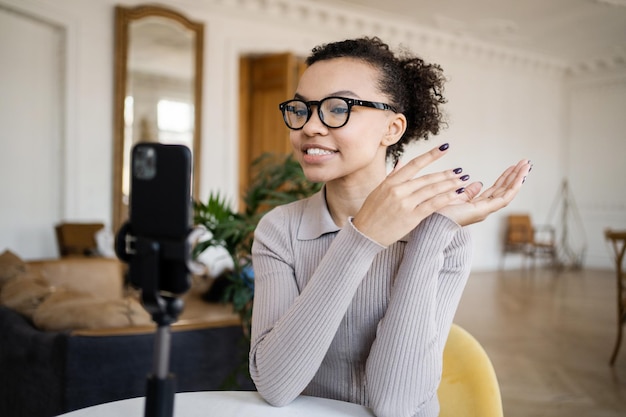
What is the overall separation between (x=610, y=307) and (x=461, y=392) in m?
6.11

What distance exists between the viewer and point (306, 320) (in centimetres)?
100

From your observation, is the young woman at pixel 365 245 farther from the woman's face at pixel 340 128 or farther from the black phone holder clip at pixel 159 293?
the black phone holder clip at pixel 159 293

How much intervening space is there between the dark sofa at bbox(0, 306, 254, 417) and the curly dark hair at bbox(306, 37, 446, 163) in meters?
1.20

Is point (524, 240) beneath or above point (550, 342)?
above

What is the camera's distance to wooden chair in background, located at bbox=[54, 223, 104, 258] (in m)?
5.41

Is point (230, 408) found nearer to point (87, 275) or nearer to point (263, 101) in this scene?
point (87, 275)

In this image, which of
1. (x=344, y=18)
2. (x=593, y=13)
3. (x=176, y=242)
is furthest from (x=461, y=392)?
(x=593, y=13)

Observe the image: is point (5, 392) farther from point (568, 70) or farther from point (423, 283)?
point (568, 70)

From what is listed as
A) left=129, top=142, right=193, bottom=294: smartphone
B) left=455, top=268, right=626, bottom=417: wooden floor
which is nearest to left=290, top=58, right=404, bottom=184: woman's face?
left=129, top=142, right=193, bottom=294: smartphone

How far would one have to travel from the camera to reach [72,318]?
208cm

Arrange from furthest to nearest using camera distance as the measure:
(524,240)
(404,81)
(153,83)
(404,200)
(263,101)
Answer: (524,240) < (263,101) < (153,83) < (404,81) < (404,200)

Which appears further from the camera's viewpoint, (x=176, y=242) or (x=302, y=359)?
(x=302, y=359)

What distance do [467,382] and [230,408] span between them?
0.62m

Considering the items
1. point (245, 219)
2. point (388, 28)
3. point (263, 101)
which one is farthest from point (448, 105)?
point (245, 219)
